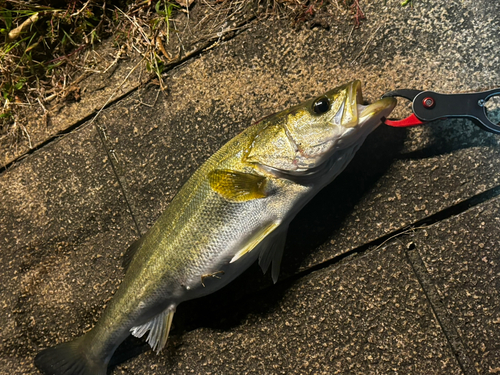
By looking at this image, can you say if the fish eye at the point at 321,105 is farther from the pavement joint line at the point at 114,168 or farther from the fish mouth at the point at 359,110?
the pavement joint line at the point at 114,168

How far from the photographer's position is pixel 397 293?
2326 millimetres

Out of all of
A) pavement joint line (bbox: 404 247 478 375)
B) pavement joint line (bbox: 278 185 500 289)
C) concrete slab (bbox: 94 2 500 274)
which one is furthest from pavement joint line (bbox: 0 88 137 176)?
pavement joint line (bbox: 404 247 478 375)

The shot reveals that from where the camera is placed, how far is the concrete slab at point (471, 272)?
2197 millimetres

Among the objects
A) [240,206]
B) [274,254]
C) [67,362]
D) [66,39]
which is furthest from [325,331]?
[66,39]

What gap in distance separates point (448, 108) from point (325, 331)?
1.69 m

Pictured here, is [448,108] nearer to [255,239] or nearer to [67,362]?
[255,239]

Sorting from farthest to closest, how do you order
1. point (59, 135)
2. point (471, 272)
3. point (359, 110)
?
point (59, 135), point (471, 272), point (359, 110)

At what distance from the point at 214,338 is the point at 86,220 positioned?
4.61 ft

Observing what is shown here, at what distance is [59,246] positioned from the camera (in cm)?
284

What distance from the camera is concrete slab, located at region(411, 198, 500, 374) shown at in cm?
220

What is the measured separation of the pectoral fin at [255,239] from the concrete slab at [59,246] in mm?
1073

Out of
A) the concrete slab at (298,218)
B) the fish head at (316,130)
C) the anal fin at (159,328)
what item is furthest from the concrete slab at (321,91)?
the anal fin at (159,328)

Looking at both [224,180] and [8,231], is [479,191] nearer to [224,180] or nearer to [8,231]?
[224,180]

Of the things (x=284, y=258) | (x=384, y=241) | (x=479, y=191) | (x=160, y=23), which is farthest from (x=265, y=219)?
(x=160, y=23)
